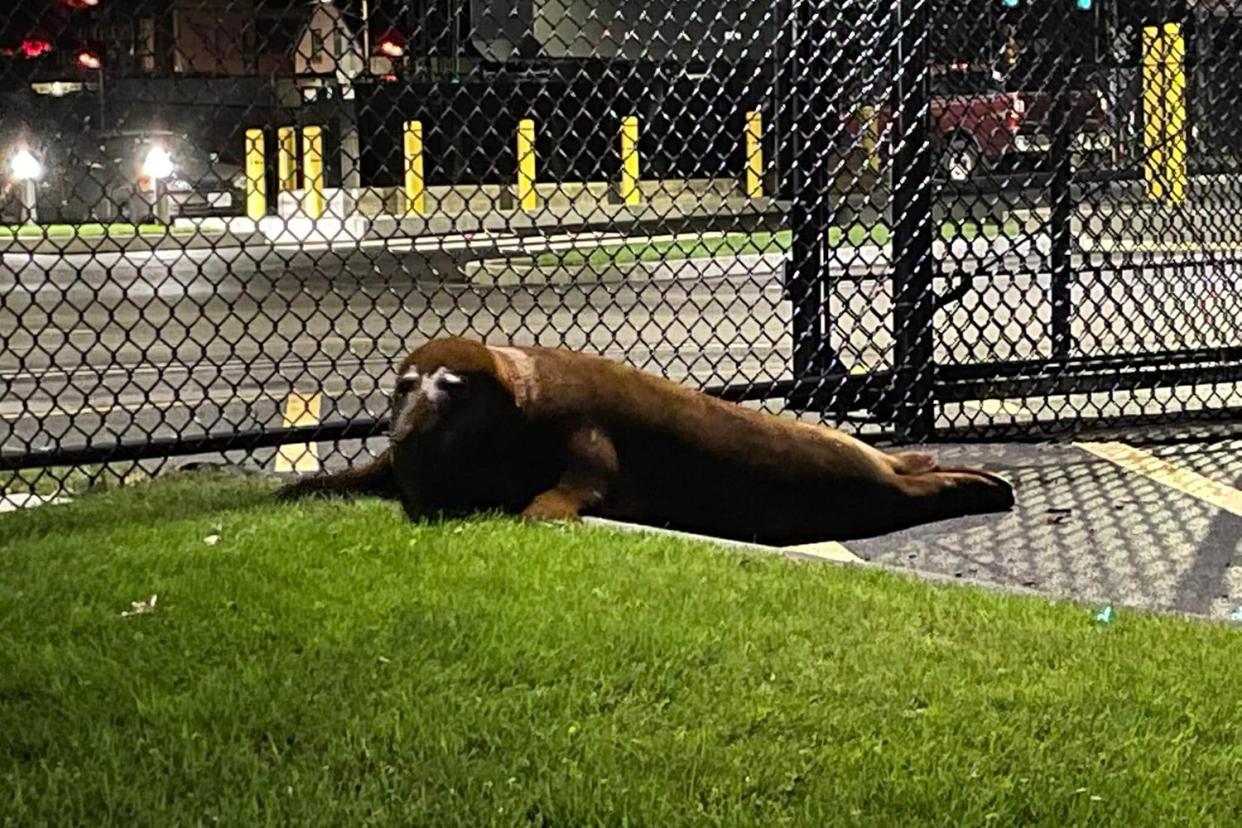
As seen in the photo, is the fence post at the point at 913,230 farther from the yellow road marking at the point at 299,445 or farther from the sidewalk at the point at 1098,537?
the yellow road marking at the point at 299,445

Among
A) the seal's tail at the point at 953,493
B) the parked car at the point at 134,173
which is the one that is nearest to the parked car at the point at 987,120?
the seal's tail at the point at 953,493

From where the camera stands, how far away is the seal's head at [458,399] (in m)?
4.02

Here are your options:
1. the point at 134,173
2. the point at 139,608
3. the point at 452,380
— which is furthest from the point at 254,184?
the point at 139,608

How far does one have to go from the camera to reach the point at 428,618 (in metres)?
3.20

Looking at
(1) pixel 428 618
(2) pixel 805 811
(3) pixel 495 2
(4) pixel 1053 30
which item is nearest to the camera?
(2) pixel 805 811

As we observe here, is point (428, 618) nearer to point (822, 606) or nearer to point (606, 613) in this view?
point (606, 613)

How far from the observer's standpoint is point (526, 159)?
25.1 feet

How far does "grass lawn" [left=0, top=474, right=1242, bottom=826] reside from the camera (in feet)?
7.80

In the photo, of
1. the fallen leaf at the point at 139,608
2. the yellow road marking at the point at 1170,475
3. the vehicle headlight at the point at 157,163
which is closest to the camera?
the fallen leaf at the point at 139,608

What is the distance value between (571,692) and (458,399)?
1.36 meters

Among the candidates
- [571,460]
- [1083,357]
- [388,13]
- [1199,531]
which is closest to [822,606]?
[571,460]

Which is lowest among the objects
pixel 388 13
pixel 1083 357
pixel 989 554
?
pixel 989 554

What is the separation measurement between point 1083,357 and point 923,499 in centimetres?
174

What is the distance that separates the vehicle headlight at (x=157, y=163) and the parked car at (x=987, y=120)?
7.65 metres
